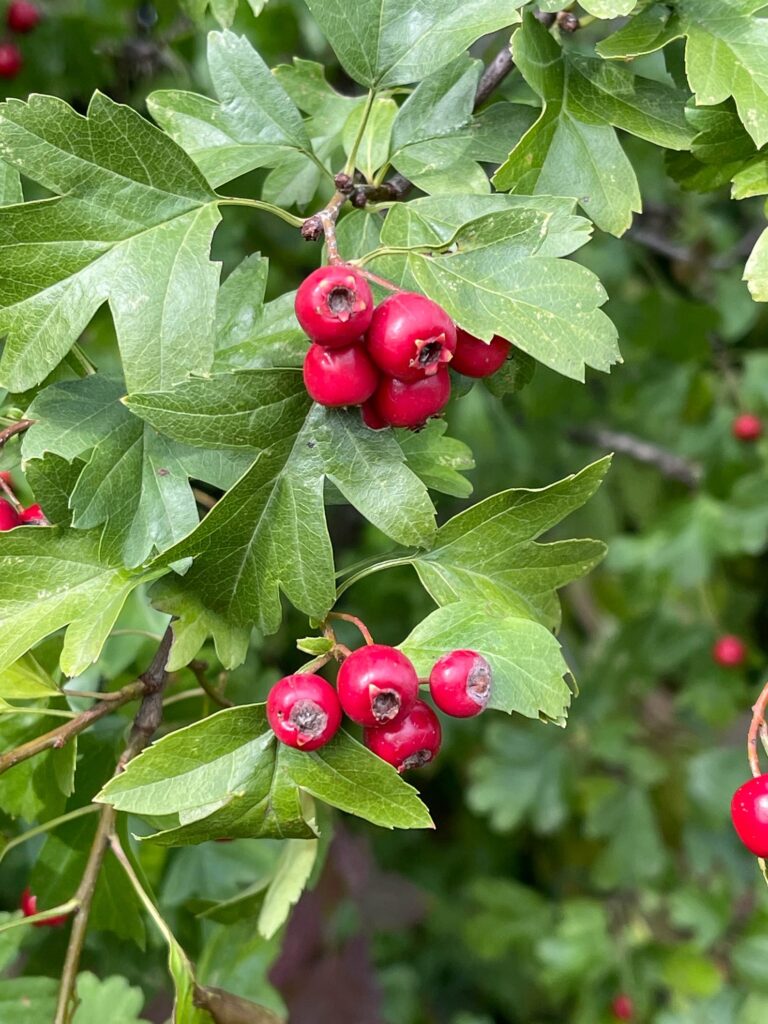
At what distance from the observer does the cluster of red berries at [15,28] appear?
60.7 inches

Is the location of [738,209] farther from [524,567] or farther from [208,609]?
[208,609]

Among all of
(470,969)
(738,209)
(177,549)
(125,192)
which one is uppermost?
(125,192)

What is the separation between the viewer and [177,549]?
65cm

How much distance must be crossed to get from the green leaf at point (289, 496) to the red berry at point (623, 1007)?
57.4 inches

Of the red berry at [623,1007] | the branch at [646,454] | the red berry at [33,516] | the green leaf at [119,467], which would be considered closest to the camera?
the green leaf at [119,467]

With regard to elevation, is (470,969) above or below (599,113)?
below

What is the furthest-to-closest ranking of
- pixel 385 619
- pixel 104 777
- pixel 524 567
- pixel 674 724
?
pixel 674 724 → pixel 385 619 → pixel 104 777 → pixel 524 567

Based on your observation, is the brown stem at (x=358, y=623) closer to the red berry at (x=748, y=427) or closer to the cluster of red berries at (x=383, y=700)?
the cluster of red berries at (x=383, y=700)

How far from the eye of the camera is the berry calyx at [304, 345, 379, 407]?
63 centimetres

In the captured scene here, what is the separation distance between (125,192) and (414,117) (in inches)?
8.9

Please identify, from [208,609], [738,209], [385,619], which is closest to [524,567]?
[208,609]

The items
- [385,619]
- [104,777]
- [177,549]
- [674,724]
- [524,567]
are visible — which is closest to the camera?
[177,549]

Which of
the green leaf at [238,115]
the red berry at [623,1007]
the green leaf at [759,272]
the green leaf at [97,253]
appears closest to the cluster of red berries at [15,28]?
the green leaf at [238,115]

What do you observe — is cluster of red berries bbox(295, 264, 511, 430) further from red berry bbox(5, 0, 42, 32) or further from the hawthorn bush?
red berry bbox(5, 0, 42, 32)
